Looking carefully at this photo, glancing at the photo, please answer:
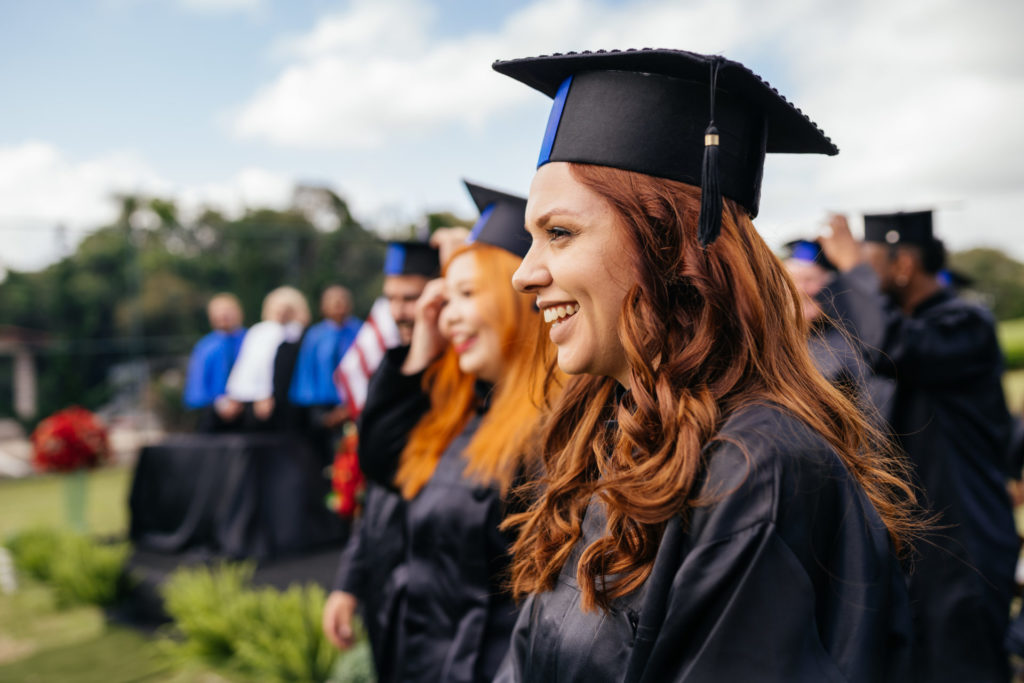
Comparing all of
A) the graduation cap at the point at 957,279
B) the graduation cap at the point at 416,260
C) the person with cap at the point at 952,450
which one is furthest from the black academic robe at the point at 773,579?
the graduation cap at the point at 957,279

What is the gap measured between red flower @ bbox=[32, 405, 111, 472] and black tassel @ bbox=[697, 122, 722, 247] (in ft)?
26.3

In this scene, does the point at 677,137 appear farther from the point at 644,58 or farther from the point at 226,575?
the point at 226,575

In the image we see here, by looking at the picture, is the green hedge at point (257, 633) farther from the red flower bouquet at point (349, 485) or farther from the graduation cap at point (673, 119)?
the graduation cap at point (673, 119)

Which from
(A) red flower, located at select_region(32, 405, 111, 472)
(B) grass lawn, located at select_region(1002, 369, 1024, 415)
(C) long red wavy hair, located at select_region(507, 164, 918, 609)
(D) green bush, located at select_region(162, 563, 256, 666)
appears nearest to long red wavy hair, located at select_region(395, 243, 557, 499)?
(C) long red wavy hair, located at select_region(507, 164, 918, 609)

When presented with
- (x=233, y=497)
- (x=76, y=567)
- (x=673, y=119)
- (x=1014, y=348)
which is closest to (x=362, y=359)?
(x=233, y=497)

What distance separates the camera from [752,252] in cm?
114

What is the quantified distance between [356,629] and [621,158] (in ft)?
12.6

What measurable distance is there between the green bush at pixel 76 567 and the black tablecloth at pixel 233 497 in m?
0.59

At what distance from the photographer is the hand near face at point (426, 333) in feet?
8.52

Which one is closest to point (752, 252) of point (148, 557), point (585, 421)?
point (585, 421)

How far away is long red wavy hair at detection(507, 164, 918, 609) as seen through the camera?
104 cm

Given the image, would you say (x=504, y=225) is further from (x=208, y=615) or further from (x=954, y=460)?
(x=208, y=615)

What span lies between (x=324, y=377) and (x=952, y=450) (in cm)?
606

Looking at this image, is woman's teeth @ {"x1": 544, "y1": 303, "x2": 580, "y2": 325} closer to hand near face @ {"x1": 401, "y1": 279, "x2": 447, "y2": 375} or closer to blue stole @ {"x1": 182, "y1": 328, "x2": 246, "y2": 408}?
hand near face @ {"x1": 401, "y1": 279, "x2": 447, "y2": 375}
